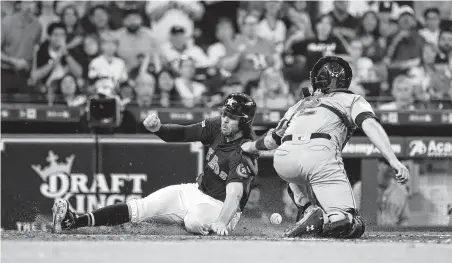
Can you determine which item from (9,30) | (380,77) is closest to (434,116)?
(380,77)

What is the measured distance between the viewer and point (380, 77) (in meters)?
9.66

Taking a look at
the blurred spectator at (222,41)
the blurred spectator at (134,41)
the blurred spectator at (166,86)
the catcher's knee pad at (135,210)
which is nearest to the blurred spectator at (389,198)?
the blurred spectator at (222,41)

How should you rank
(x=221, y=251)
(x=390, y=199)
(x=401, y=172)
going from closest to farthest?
1. (x=221, y=251)
2. (x=401, y=172)
3. (x=390, y=199)

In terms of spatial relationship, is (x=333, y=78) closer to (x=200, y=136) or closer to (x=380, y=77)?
(x=200, y=136)

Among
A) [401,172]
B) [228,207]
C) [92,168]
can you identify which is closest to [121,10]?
[92,168]

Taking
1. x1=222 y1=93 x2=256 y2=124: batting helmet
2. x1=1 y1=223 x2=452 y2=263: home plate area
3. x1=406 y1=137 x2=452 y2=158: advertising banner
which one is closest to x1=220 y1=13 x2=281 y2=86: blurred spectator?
x1=406 y1=137 x2=452 y2=158: advertising banner

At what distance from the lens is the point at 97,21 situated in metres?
9.81

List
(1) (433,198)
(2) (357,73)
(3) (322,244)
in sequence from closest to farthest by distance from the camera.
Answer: (3) (322,244) → (1) (433,198) → (2) (357,73)

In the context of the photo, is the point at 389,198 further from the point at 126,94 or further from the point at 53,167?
the point at 53,167

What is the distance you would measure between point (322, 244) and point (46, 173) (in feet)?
17.5

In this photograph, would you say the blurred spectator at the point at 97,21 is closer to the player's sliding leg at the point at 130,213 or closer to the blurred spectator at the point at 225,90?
the blurred spectator at the point at 225,90

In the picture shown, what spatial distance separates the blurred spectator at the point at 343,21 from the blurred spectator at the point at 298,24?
1.02 feet

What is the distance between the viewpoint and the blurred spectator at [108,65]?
9.45 meters

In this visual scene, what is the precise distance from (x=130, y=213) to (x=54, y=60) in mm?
4045
